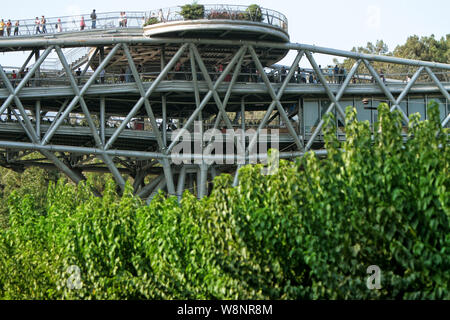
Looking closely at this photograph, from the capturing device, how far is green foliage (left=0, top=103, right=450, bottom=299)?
47.2ft

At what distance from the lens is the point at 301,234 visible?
1574cm

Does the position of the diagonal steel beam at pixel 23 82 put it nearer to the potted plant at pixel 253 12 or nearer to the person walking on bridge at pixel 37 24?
the person walking on bridge at pixel 37 24

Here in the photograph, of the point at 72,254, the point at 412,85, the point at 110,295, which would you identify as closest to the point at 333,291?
the point at 110,295

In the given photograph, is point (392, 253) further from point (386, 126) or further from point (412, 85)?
point (412, 85)

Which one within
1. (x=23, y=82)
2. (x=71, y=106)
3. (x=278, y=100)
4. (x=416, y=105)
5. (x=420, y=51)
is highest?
(x=420, y=51)

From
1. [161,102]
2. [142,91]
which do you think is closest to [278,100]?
[161,102]

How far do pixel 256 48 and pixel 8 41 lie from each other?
14882 mm

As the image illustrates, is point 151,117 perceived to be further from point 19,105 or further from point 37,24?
point 37,24

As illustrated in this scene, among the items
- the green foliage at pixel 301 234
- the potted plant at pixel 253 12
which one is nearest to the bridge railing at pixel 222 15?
the potted plant at pixel 253 12

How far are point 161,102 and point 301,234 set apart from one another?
92.5 feet

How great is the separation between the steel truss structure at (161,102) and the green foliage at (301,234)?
762 inches

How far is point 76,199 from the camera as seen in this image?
89.6ft

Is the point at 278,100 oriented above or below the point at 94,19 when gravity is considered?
below

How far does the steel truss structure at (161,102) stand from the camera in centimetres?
3847
